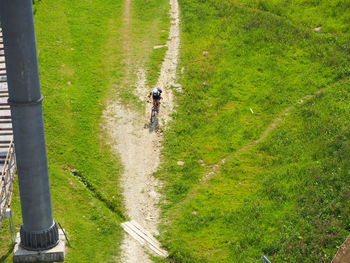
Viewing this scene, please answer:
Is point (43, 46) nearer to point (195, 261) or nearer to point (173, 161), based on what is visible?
point (173, 161)

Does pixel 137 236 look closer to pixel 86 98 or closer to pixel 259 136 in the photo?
pixel 259 136

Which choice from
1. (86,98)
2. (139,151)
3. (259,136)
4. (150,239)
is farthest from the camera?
(86,98)

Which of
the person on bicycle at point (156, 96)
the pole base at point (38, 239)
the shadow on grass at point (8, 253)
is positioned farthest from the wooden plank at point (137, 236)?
the person on bicycle at point (156, 96)

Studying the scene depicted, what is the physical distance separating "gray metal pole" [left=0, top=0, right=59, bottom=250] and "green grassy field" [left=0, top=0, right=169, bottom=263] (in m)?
2.23

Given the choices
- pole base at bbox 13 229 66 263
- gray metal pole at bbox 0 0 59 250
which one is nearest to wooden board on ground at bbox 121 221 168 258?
pole base at bbox 13 229 66 263

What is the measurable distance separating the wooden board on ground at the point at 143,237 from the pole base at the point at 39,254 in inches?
163

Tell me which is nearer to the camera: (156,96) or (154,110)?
(156,96)

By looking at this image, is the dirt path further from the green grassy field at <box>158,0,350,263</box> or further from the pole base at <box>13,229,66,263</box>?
the pole base at <box>13,229,66,263</box>

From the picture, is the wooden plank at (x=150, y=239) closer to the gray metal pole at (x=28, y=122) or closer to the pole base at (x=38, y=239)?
the gray metal pole at (x=28, y=122)

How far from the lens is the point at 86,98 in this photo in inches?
1690

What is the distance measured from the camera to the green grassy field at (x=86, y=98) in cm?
3142

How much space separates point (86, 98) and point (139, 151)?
680 centimetres

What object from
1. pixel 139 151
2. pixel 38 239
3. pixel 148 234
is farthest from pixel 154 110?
pixel 38 239

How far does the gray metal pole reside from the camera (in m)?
23.2
